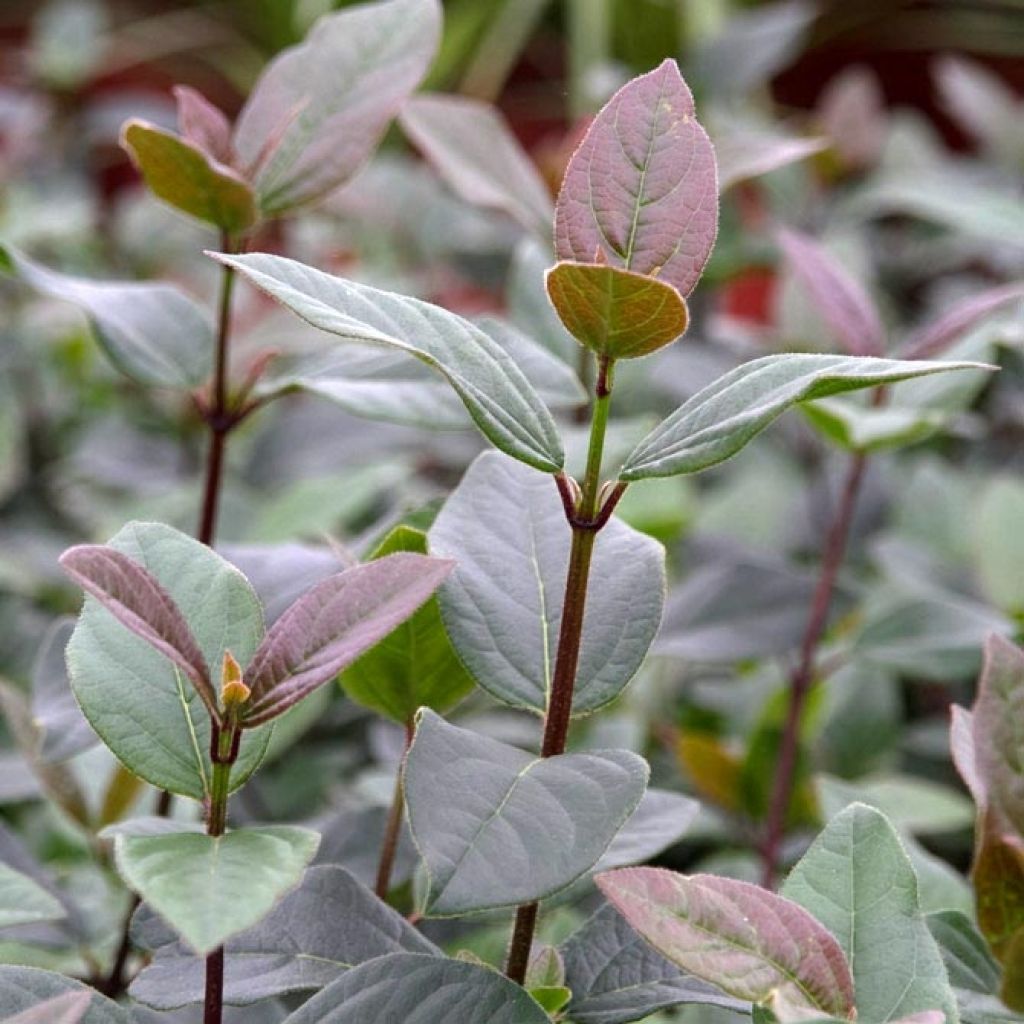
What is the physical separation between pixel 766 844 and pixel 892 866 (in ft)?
1.34

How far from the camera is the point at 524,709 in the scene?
20.3 inches

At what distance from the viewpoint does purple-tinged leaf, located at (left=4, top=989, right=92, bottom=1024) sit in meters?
0.41

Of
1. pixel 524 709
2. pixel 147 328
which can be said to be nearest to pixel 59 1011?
pixel 524 709

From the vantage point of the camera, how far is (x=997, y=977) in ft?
1.73

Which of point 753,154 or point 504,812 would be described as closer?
point 504,812

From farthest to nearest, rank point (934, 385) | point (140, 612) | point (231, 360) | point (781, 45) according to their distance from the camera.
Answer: point (781, 45) → point (231, 360) → point (934, 385) → point (140, 612)

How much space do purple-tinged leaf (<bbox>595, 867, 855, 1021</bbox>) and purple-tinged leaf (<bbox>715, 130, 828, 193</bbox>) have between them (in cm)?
56

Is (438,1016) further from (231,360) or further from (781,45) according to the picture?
(781,45)

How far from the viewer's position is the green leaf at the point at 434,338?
0.43 m

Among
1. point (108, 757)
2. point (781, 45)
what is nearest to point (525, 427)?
point (108, 757)

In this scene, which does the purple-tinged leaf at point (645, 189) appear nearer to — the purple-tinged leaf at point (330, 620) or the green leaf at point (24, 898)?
the purple-tinged leaf at point (330, 620)

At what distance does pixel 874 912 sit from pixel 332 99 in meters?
0.49

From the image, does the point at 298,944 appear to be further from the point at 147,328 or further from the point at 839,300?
the point at 839,300

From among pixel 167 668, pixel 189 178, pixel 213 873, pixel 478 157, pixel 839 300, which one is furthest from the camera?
pixel 478 157
